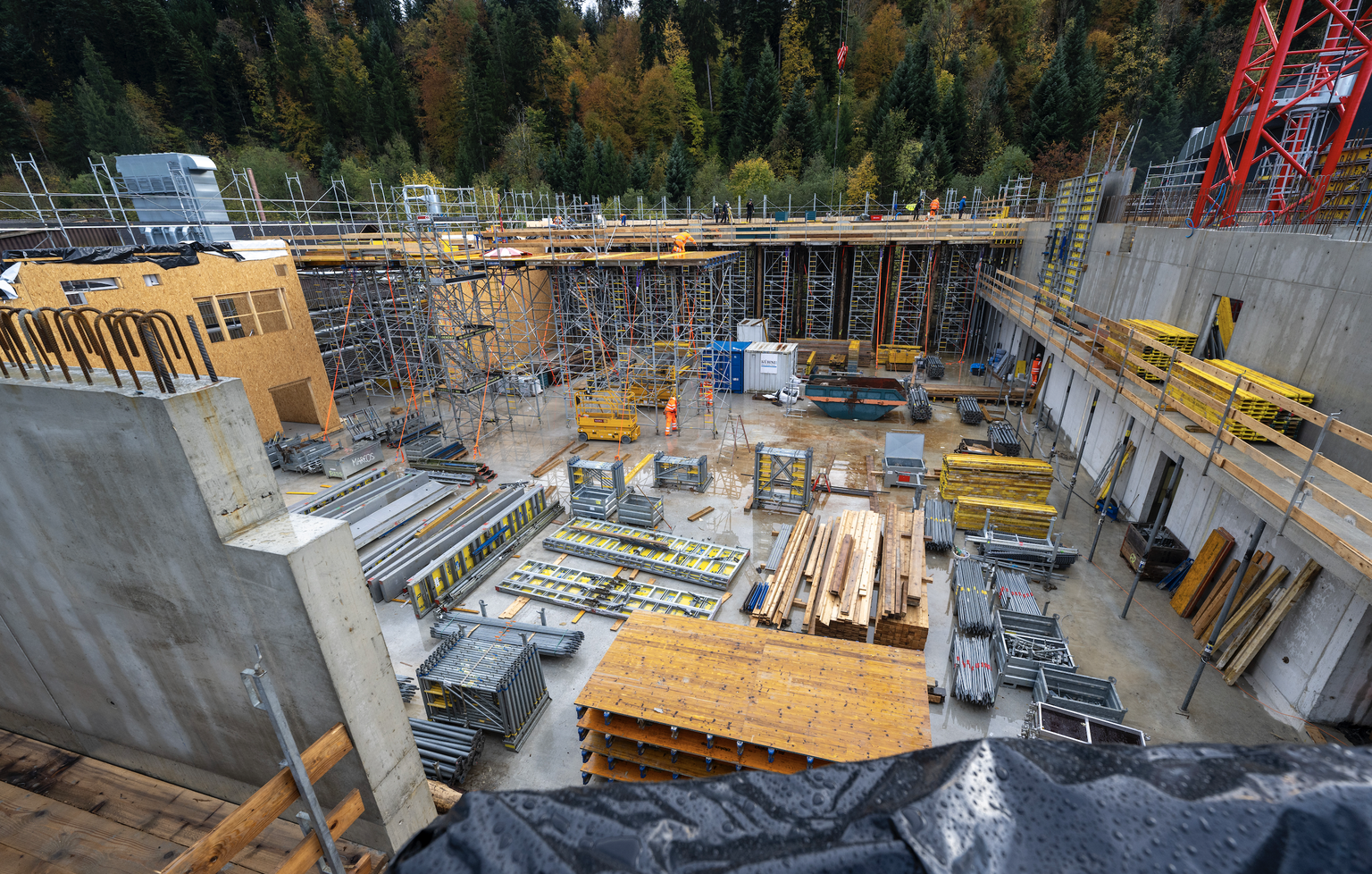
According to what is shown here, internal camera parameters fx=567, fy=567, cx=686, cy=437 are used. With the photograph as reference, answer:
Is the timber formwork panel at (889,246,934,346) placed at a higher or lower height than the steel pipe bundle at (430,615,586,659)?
higher

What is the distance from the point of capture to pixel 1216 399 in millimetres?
9797

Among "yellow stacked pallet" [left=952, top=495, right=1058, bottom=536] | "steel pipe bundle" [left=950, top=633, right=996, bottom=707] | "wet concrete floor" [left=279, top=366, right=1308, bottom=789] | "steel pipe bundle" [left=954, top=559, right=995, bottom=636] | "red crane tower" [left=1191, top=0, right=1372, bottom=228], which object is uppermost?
"red crane tower" [left=1191, top=0, right=1372, bottom=228]

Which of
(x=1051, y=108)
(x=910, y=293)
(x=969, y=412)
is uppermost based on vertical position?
(x=1051, y=108)

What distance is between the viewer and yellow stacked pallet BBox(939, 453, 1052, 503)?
45.3 feet

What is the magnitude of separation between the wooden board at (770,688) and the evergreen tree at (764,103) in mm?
44894

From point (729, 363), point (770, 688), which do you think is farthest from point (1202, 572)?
point (729, 363)

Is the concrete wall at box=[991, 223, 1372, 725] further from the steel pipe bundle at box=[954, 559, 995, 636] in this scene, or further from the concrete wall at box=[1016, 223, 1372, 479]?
the steel pipe bundle at box=[954, 559, 995, 636]

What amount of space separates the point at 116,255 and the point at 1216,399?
82.3 ft

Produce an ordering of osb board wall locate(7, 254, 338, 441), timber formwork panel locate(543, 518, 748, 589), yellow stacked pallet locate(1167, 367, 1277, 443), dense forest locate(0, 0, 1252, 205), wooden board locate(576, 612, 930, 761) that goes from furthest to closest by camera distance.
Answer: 1. dense forest locate(0, 0, 1252, 205)
2. osb board wall locate(7, 254, 338, 441)
3. timber formwork panel locate(543, 518, 748, 589)
4. yellow stacked pallet locate(1167, 367, 1277, 443)
5. wooden board locate(576, 612, 930, 761)

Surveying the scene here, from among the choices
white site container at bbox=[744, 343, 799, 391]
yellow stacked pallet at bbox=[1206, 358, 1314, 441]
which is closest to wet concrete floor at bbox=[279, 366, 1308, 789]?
yellow stacked pallet at bbox=[1206, 358, 1314, 441]

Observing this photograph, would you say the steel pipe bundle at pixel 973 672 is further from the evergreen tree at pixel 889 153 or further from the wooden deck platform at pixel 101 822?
the evergreen tree at pixel 889 153

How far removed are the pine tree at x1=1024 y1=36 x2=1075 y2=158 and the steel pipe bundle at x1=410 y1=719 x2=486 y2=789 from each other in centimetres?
4646

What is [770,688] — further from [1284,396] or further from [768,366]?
[768,366]

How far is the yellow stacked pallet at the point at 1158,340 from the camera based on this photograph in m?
12.1
